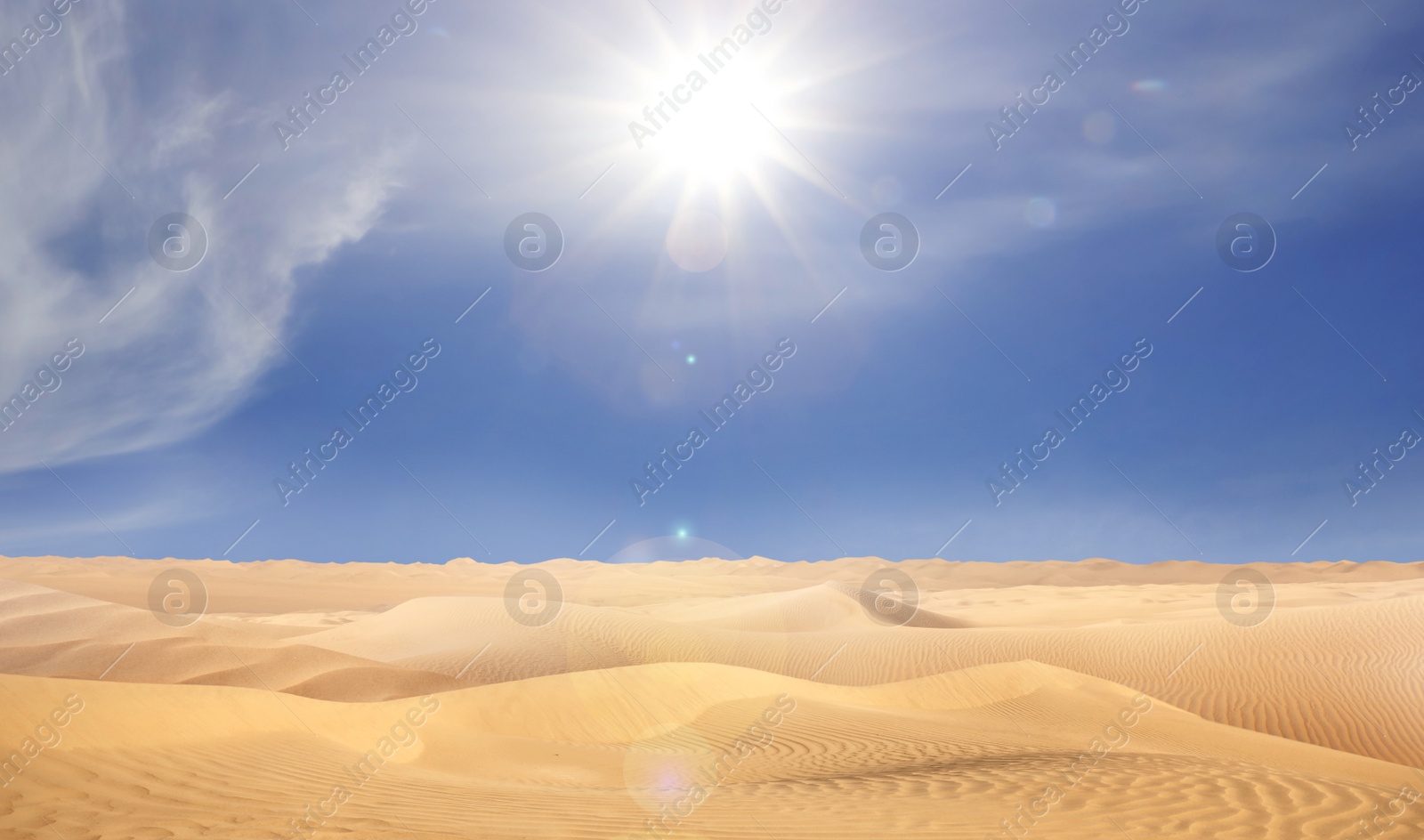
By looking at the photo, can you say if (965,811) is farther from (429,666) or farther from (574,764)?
Answer: (429,666)

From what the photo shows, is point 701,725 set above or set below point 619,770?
above

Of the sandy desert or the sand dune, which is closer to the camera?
the sand dune

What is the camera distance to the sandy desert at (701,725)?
5.86m

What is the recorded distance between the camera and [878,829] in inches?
230

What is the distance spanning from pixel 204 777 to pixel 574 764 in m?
4.51

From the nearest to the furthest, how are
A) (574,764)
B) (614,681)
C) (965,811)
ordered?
(965,811)
(574,764)
(614,681)

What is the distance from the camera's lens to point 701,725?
1235 centimetres

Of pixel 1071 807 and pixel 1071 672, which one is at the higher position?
pixel 1071 672

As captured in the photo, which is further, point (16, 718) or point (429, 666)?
point (429, 666)

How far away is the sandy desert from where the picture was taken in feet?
19.2

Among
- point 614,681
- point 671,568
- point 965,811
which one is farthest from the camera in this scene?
point 671,568

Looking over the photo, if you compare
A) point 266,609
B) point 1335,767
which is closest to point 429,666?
point 1335,767

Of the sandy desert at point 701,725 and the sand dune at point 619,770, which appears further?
the sandy desert at point 701,725

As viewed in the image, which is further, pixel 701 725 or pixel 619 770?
pixel 701 725
